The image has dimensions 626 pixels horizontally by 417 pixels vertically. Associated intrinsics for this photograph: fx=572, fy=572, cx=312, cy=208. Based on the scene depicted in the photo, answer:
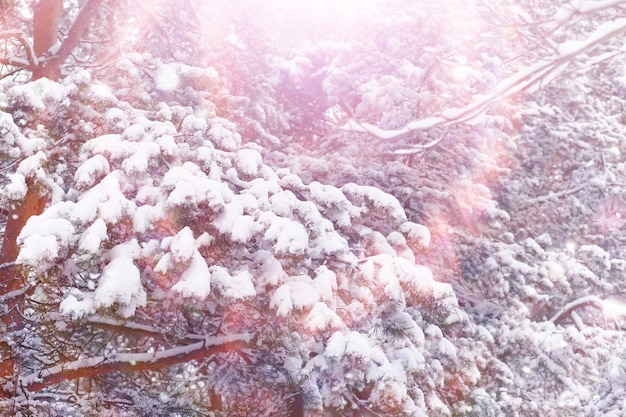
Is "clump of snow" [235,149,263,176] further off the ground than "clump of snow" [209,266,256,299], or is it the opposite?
"clump of snow" [235,149,263,176]

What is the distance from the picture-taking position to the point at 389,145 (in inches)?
396

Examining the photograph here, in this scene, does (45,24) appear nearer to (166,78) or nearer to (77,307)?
(166,78)

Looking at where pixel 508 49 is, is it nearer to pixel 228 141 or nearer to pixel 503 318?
pixel 503 318

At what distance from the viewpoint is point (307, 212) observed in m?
5.47

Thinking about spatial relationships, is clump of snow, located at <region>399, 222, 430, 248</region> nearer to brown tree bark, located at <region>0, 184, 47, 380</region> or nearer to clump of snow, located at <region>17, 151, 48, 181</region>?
clump of snow, located at <region>17, 151, 48, 181</region>

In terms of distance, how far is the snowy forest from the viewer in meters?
4.83

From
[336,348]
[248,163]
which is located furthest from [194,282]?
[248,163]

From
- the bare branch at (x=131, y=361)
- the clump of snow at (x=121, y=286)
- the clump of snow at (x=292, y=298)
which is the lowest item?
the bare branch at (x=131, y=361)

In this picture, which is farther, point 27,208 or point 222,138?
point 27,208

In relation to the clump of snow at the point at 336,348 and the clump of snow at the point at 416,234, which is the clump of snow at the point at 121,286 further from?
the clump of snow at the point at 416,234

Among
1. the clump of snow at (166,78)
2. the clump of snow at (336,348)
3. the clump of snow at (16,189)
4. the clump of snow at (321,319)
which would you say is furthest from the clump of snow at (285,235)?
the clump of snow at (166,78)

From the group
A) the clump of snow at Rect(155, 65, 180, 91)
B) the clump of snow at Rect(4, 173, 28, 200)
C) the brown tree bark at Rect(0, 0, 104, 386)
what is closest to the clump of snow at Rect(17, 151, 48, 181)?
the clump of snow at Rect(4, 173, 28, 200)

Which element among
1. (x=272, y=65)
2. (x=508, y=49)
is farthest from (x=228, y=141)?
(x=508, y=49)

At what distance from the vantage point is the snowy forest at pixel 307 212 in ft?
15.9
